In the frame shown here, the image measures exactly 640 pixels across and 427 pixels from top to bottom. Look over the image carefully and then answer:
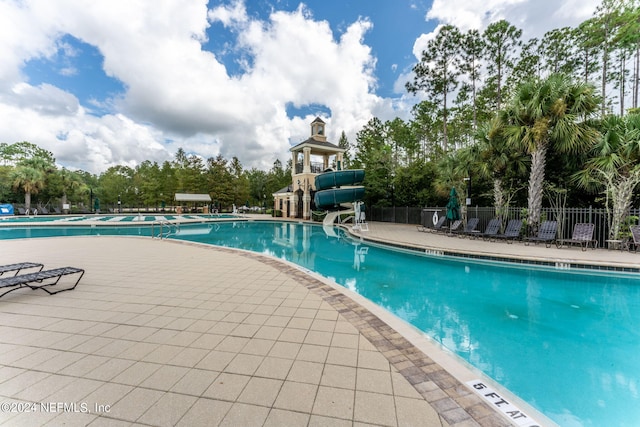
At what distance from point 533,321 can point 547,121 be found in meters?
8.92

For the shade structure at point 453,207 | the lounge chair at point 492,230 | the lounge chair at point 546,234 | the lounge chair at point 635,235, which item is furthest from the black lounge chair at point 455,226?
the lounge chair at point 635,235

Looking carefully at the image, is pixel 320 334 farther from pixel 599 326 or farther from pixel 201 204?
pixel 201 204

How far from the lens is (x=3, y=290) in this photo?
14.4 ft

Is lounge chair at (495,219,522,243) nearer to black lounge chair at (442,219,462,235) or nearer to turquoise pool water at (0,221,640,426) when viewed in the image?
black lounge chair at (442,219,462,235)

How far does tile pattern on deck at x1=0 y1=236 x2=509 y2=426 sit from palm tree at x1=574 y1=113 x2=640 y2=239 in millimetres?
10623

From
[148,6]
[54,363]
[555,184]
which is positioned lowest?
[54,363]

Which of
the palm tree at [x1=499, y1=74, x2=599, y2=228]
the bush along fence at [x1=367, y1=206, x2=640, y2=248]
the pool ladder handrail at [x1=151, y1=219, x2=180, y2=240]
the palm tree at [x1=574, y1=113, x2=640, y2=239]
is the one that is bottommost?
the pool ladder handrail at [x1=151, y1=219, x2=180, y2=240]

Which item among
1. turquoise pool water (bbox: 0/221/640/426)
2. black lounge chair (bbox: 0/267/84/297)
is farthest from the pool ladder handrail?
turquoise pool water (bbox: 0/221/640/426)

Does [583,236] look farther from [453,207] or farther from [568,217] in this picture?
[453,207]

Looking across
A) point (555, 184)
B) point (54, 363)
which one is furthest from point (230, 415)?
point (555, 184)

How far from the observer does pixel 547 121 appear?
31.7ft

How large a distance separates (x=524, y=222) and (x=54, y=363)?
1380 centimetres

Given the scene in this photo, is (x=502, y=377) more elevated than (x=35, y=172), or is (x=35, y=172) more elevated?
(x=35, y=172)

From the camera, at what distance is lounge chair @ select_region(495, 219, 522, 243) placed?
10.7m
